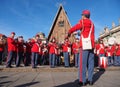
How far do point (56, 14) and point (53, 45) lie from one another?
73.7ft

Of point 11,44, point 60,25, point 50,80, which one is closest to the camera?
point 50,80

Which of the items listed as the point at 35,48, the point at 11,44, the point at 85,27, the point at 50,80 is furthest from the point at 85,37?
the point at 11,44

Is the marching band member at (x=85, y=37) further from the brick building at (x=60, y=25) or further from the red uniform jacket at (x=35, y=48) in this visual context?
the brick building at (x=60, y=25)

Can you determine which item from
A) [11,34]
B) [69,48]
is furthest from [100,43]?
[11,34]

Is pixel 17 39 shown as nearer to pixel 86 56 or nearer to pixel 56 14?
pixel 86 56

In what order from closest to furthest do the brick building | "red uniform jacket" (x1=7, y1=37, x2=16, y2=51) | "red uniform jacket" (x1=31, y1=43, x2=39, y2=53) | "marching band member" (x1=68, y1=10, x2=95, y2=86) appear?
1. "marching band member" (x1=68, y1=10, x2=95, y2=86)
2. "red uniform jacket" (x1=7, y1=37, x2=16, y2=51)
3. "red uniform jacket" (x1=31, y1=43, x2=39, y2=53)
4. the brick building

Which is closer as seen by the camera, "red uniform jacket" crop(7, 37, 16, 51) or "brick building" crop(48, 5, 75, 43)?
"red uniform jacket" crop(7, 37, 16, 51)

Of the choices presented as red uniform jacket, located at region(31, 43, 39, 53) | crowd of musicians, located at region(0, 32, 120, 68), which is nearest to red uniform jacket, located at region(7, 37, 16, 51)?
crowd of musicians, located at region(0, 32, 120, 68)

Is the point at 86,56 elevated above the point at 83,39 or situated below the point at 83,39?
below

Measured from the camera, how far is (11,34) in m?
11.1

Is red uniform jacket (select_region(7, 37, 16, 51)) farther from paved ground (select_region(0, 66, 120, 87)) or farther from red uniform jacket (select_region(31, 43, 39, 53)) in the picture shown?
paved ground (select_region(0, 66, 120, 87))

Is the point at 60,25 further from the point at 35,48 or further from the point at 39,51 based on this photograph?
the point at 35,48

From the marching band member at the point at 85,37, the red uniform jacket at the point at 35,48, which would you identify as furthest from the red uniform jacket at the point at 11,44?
the marching band member at the point at 85,37

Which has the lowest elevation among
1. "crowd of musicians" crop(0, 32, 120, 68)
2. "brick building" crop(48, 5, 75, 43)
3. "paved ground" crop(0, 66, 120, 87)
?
"paved ground" crop(0, 66, 120, 87)
